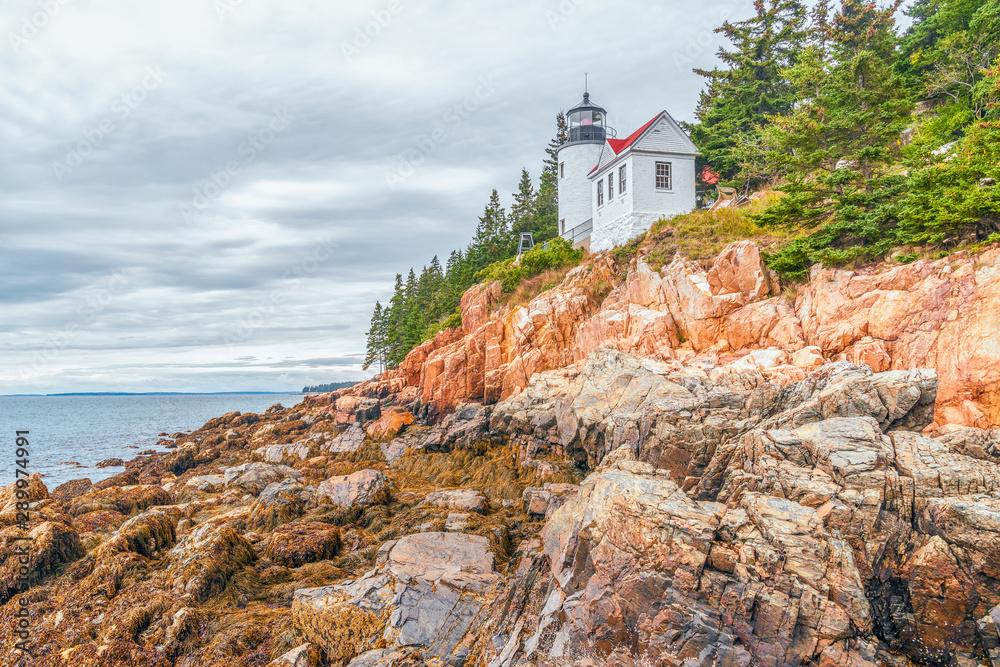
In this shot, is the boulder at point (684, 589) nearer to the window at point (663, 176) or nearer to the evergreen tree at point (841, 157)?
the evergreen tree at point (841, 157)

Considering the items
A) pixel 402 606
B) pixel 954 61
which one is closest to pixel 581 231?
pixel 954 61

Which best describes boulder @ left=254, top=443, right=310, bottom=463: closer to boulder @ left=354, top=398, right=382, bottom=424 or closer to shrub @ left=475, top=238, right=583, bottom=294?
boulder @ left=354, top=398, right=382, bottom=424

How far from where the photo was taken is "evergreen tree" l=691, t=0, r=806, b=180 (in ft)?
104

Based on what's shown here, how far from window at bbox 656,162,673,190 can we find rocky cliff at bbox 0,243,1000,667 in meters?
8.82

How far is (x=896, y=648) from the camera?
26.5 feet

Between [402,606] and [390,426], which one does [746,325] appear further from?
[390,426]

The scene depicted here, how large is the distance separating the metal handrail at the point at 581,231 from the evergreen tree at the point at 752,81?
25.7 ft

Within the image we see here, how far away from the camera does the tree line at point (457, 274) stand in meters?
41.4

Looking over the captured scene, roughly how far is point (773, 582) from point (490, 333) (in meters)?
19.4

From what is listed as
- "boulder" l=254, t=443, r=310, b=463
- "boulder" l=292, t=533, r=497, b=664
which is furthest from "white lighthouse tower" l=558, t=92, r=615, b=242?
"boulder" l=292, t=533, r=497, b=664

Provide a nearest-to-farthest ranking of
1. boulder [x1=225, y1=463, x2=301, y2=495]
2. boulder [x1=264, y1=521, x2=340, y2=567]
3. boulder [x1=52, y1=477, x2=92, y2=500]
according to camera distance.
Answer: boulder [x1=264, y1=521, x2=340, y2=567], boulder [x1=225, y1=463, x2=301, y2=495], boulder [x1=52, y1=477, x2=92, y2=500]

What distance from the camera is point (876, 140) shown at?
18422 mm

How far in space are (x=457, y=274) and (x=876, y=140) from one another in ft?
105

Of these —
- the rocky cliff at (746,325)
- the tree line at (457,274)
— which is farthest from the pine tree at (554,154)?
the rocky cliff at (746,325)
